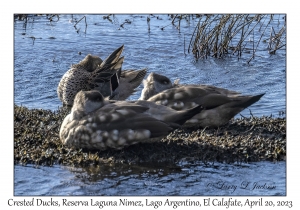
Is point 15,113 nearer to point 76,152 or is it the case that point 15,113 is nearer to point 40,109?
point 40,109

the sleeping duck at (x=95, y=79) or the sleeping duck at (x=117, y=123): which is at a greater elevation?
the sleeping duck at (x=95, y=79)

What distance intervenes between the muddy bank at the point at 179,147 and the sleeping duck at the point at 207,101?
6.6 inches

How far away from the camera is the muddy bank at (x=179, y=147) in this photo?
27.3 feet

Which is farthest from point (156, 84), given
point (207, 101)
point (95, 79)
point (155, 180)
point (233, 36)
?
point (233, 36)

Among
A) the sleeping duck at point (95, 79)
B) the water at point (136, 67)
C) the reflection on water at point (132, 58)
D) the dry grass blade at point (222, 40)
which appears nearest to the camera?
the water at point (136, 67)

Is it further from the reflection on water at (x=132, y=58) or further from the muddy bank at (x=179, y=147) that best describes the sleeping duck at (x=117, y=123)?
the reflection on water at (x=132, y=58)

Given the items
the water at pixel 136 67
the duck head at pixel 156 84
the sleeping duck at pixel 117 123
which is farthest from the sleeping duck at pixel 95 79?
the sleeping duck at pixel 117 123

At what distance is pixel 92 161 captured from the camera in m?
8.25

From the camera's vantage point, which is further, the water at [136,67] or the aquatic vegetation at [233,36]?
the aquatic vegetation at [233,36]

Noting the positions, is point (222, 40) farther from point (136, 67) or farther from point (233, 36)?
point (136, 67)

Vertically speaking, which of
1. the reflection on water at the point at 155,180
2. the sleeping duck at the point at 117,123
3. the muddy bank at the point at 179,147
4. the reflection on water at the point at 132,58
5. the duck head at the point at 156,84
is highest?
the reflection on water at the point at 132,58

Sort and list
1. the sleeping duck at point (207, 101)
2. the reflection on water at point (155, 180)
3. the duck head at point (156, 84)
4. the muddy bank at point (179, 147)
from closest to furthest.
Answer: the reflection on water at point (155, 180) → the muddy bank at point (179, 147) → the sleeping duck at point (207, 101) → the duck head at point (156, 84)

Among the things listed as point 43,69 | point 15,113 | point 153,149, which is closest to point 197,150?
point 153,149

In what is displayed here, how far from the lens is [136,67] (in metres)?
14.2
